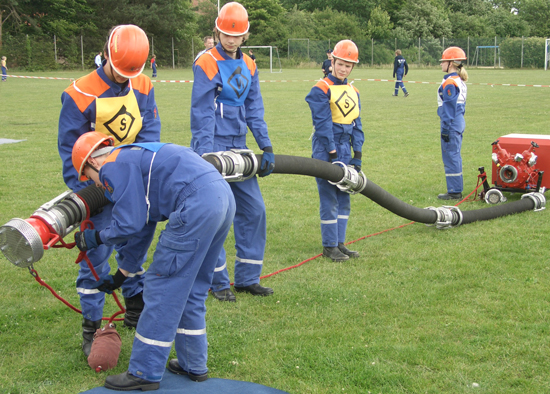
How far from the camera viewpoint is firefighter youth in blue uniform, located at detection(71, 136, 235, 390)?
340cm

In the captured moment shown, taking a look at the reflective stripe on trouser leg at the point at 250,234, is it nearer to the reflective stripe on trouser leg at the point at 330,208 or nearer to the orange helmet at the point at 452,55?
the reflective stripe on trouser leg at the point at 330,208

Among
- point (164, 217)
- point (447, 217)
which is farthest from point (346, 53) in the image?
point (164, 217)

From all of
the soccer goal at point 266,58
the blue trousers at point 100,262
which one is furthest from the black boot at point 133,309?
the soccer goal at point 266,58

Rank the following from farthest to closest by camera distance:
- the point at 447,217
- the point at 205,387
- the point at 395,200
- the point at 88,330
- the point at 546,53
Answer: the point at 546,53
the point at 447,217
the point at 395,200
the point at 88,330
the point at 205,387

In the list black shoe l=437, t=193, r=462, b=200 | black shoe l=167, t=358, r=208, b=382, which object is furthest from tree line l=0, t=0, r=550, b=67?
black shoe l=167, t=358, r=208, b=382

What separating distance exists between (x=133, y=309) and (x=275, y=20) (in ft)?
193

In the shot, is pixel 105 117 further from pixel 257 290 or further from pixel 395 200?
pixel 395 200

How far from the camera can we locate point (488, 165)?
10.9 meters

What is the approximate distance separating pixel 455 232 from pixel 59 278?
4.92 meters

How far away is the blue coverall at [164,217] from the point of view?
3.40m

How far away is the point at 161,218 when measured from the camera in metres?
3.69

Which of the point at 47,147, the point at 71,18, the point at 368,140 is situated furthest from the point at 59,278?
the point at 71,18

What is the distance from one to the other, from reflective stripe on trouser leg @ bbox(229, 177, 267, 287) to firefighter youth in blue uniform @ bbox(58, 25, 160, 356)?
1.31 meters

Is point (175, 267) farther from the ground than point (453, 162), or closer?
closer
